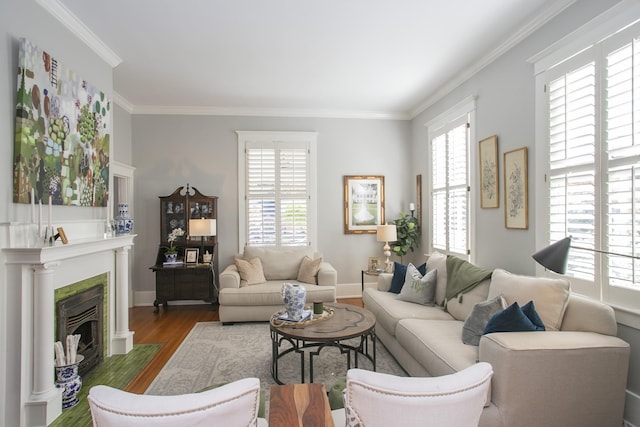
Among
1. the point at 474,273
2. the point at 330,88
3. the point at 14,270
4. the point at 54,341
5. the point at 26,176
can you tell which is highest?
the point at 330,88

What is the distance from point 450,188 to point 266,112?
9.85 feet

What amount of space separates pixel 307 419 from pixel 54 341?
2.23 metres

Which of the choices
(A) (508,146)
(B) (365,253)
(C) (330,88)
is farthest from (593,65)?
(B) (365,253)

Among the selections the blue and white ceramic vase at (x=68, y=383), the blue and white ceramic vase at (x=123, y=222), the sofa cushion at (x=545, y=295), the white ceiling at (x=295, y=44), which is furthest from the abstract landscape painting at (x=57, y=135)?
the sofa cushion at (x=545, y=295)

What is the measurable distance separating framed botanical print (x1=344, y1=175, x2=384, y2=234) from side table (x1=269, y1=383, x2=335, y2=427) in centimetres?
406

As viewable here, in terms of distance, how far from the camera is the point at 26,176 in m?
2.35

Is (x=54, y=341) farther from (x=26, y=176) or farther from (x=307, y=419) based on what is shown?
(x=307, y=419)

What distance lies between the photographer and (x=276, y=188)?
5.48 m

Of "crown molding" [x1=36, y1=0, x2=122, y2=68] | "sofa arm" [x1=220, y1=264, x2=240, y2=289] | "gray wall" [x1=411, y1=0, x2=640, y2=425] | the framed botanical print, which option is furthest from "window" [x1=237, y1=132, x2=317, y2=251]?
"gray wall" [x1=411, y1=0, x2=640, y2=425]

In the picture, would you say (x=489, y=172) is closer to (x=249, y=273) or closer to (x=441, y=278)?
(x=441, y=278)

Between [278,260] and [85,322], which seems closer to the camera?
[85,322]

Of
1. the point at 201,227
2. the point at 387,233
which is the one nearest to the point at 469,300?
the point at 387,233

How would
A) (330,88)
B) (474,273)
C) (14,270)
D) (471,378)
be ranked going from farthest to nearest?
(330,88), (474,273), (14,270), (471,378)

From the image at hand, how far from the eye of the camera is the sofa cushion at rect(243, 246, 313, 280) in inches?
194
